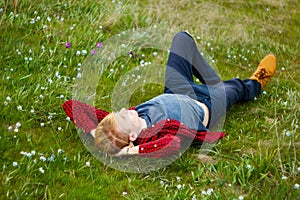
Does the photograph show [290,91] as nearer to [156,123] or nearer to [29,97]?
[156,123]

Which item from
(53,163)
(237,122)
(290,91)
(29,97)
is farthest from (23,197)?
(290,91)

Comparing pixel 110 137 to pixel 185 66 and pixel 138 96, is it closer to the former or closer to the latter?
pixel 138 96

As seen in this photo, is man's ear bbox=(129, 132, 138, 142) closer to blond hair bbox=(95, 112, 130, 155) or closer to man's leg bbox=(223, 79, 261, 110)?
blond hair bbox=(95, 112, 130, 155)

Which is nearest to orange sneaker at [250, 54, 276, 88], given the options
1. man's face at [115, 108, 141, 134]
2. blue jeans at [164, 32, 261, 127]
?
blue jeans at [164, 32, 261, 127]

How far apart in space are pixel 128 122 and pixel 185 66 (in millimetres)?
1499

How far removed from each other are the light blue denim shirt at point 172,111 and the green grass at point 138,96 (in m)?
0.32

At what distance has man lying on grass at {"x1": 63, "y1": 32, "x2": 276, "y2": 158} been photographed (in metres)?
4.30

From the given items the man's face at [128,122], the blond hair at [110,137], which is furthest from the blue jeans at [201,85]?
the blond hair at [110,137]

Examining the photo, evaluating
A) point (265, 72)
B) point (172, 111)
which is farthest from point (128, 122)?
point (265, 72)

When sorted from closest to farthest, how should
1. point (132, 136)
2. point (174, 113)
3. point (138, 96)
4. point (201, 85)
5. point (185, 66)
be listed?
point (132, 136) → point (174, 113) → point (201, 85) → point (185, 66) → point (138, 96)

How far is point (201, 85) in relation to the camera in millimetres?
5418

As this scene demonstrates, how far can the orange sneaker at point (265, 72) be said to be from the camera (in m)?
6.06

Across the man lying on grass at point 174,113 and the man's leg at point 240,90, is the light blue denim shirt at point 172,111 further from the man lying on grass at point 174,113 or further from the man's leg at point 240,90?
the man's leg at point 240,90

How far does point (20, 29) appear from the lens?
248 inches
